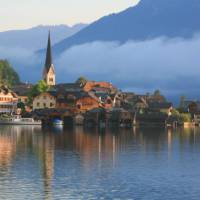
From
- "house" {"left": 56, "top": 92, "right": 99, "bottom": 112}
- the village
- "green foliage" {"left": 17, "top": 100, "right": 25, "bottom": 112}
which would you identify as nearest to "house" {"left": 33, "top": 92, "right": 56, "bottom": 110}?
the village

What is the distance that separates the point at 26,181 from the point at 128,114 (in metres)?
108

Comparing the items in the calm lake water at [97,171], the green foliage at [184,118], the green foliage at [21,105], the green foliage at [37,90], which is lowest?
the calm lake water at [97,171]

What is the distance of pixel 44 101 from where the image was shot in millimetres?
173500

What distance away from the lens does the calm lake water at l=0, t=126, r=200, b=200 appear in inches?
Result: 1882

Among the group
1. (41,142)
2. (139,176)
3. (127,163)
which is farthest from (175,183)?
(41,142)

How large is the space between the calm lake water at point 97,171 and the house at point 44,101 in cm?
8421

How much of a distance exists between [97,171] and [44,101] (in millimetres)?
115624

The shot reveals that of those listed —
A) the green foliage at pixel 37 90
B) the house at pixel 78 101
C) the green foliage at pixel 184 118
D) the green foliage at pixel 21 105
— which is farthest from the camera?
the green foliage at pixel 184 118

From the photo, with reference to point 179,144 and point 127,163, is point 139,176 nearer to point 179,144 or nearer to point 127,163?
point 127,163

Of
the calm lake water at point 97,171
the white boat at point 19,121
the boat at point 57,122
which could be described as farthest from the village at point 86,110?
the calm lake water at point 97,171

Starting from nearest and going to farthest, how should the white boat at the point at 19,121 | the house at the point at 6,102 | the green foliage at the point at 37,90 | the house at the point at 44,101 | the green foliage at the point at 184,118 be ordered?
the white boat at the point at 19,121 → the house at the point at 44,101 → the green foliage at the point at 37,90 → the green foliage at the point at 184,118 → the house at the point at 6,102

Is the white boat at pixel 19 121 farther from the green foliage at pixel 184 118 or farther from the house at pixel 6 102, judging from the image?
the green foliage at pixel 184 118

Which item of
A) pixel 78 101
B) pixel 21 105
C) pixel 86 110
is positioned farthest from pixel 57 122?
pixel 21 105

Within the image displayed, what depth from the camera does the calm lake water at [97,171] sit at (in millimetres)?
47812
